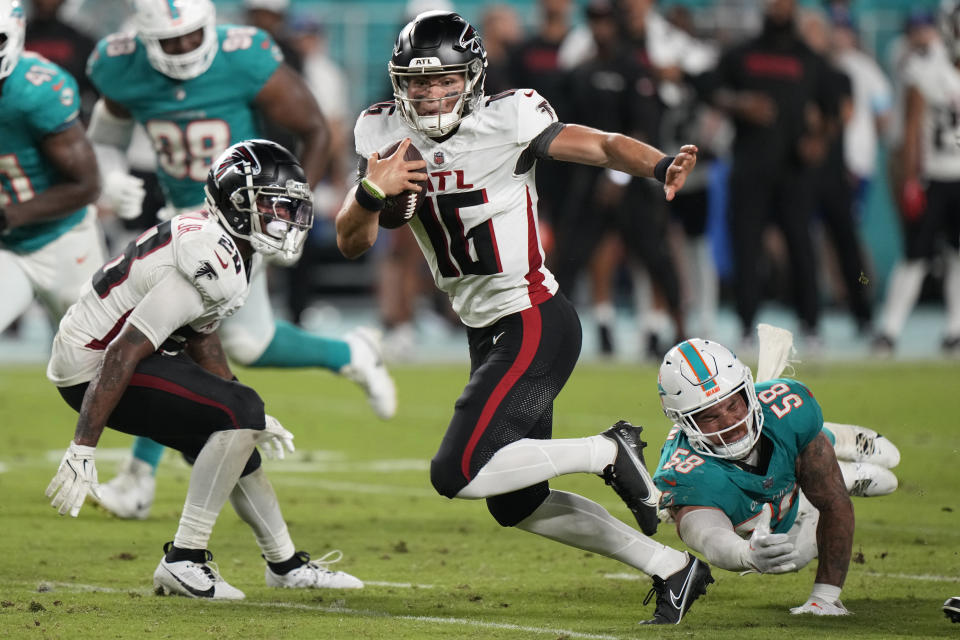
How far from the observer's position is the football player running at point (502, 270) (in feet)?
14.2

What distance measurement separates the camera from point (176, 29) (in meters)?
6.52

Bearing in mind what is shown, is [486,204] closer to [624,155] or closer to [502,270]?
[502,270]

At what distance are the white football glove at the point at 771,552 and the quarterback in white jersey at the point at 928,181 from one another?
291 inches

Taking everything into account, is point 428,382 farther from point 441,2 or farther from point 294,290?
point 441,2

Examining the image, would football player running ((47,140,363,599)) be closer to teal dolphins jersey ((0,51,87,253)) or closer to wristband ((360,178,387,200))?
wristband ((360,178,387,200))

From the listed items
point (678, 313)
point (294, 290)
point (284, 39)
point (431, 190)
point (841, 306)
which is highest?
point (431, 190)

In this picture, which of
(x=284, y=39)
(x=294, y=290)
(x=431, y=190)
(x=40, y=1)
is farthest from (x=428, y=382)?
(x=431, y=190)

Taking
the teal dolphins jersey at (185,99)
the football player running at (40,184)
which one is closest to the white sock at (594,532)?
the football player running at (40,184)

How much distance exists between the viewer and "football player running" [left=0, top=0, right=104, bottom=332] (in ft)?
19.6

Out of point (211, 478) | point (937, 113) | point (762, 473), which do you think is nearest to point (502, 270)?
point (762, 473)

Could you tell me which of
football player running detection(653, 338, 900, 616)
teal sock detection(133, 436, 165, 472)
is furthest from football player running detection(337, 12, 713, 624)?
teal sock detection(133, 436, 165, 472)

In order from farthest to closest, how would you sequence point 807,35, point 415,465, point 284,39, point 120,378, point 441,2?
1. point 441,2
2. point 807,35
3. point 284,39
4. point 415,465
5. point 120,378

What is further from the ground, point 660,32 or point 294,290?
point 660,32

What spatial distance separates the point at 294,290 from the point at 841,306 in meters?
7.38
